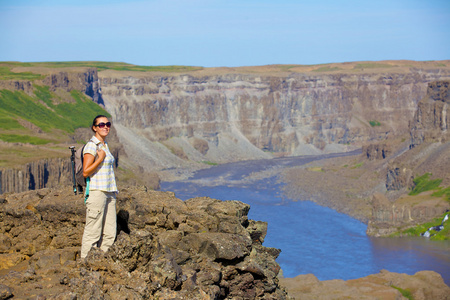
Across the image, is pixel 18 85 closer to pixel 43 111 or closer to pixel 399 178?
pixel 43 111

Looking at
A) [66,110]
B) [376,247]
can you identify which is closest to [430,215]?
[376,247]

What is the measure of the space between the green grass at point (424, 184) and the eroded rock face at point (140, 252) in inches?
4309

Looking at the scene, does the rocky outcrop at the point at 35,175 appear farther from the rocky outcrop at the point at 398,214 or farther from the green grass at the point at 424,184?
the green grass at the point at 424,184

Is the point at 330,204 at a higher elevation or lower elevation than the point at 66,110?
lower

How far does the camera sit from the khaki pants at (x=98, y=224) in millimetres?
16406

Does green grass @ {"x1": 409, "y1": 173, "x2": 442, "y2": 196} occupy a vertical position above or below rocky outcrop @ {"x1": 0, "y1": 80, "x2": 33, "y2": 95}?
below

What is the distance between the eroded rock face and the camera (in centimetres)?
1531

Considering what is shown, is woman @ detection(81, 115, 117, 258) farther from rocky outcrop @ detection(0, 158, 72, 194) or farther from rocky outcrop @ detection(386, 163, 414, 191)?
rocky outcrop @ detection(386, 163, 414, 191)

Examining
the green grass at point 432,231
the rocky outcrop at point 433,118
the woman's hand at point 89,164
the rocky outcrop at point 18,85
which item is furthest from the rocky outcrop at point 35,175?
the rocky outcrop at point 433,118

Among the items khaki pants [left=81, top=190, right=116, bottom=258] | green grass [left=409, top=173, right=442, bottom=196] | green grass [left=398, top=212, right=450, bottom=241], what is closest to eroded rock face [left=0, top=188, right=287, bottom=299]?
khaki pants [left=81, top=190, right=116, bottom=258]

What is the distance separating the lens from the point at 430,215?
354 feet

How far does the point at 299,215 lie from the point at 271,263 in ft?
341

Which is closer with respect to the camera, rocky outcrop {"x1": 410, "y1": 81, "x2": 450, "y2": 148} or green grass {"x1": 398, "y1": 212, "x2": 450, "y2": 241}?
green grass {"x1": 398, "y1": 212, "x2": 450, "y2": 241}

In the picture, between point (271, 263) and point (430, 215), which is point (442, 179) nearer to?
point (430, 215)
